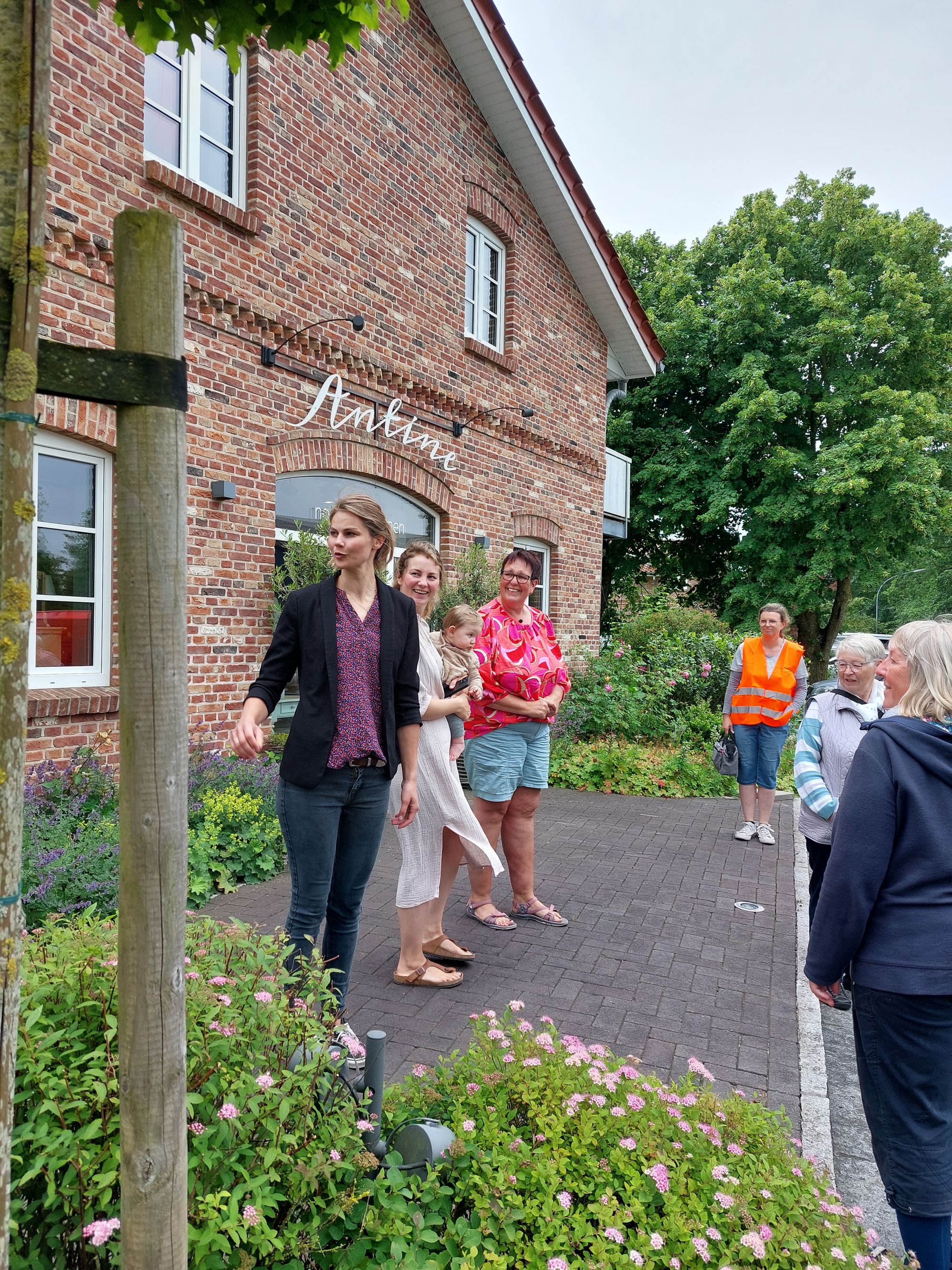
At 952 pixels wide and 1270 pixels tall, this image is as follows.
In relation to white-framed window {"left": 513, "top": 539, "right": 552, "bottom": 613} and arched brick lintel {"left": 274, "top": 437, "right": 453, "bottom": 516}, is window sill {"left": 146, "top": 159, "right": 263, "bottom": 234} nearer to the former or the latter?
arched brick lintel {"left": 274, "top": 437, "right": 453, "bottom": 516}

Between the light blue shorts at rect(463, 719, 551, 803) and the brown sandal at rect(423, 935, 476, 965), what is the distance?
2.64ft

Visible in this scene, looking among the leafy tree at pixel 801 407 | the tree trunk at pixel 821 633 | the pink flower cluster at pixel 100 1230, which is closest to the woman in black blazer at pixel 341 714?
the pink flower cluster at pixel 100 1230

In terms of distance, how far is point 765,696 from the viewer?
21.2ft

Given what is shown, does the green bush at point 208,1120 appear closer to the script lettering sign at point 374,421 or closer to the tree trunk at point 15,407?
the tree trunk at point 15,407

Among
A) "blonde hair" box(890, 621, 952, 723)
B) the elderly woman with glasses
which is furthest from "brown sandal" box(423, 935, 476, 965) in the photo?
"blonde hair" box(890, 621, 952, 723)

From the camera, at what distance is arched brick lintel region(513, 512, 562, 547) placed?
10.6m

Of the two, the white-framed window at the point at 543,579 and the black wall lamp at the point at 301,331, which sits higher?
the black wall lamp at the point at 301,331

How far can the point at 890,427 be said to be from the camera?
16.6 meters

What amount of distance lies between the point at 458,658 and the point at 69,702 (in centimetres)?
274

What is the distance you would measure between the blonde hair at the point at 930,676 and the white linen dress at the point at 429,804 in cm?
198

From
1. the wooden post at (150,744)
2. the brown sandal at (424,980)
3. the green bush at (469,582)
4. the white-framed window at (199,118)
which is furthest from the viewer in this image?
the green bush at (469,582)

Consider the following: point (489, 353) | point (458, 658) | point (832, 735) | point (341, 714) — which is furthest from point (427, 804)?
point (489, 353)

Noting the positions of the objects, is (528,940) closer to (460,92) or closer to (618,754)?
(618,754)

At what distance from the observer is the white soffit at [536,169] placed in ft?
29.2
